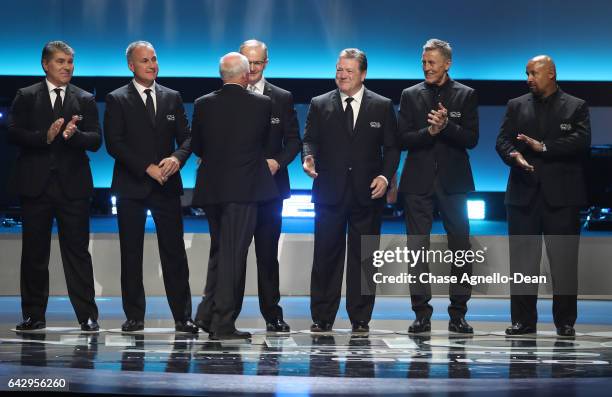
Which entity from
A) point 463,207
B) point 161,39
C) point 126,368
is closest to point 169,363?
point 126,368

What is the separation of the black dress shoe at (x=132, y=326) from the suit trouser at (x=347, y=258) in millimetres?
995

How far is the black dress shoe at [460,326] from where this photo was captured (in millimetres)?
5707

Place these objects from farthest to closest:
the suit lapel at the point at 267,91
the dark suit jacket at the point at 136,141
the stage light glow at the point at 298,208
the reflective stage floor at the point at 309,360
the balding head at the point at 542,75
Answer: the stage light glow at the point at 298,208, the suit lapel at the point at 267,91, the balding head at the point at 542,75, the dark suit jacket at the point at 136,141, the reflective stage floor at the point at 309,360

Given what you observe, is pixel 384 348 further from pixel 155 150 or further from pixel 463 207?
pixel 155 150

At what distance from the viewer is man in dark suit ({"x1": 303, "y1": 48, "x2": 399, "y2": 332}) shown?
581 cm

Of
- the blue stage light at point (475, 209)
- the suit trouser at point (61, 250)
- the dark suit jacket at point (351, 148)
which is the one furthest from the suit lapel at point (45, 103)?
the blue stage light at point (475, 209)

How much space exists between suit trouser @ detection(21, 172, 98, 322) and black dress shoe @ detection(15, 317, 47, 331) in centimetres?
3

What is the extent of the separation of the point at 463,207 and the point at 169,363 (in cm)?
219

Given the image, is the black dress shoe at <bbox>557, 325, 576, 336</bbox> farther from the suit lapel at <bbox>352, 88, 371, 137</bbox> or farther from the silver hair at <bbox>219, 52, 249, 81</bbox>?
the silver hair at <bbox>219, 52, 249, 81</bbox>

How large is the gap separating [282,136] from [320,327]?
115cm

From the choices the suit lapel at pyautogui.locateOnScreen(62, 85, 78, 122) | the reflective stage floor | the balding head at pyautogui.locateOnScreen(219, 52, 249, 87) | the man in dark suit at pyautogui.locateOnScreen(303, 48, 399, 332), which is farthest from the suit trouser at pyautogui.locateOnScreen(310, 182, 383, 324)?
the suit lapel at pyautogui.locateOnScreen(62, 85, 78, 122)

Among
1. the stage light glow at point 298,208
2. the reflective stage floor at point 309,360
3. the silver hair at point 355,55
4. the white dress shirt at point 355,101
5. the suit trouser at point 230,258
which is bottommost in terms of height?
the reflective stage floor at point 309,360

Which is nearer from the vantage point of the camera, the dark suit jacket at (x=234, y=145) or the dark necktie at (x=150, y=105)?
the dark suit jacket at (x=234, y=145)

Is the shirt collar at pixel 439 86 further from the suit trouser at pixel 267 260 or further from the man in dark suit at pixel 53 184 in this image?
the man in dark suit at pixel 53 184
